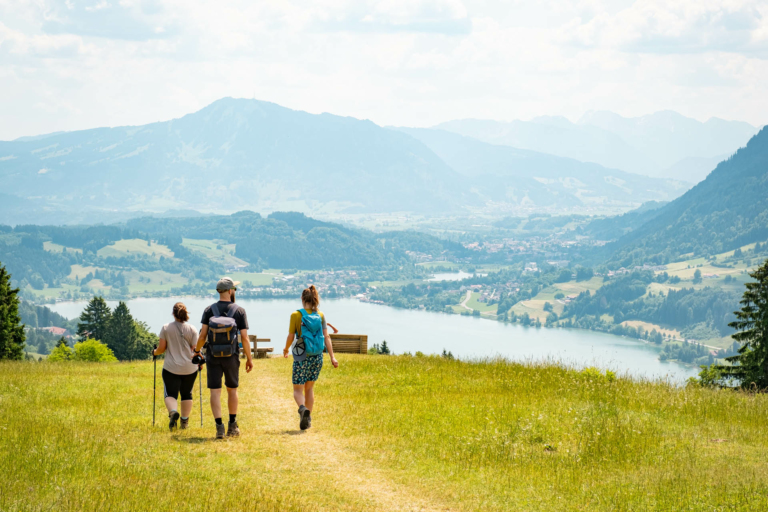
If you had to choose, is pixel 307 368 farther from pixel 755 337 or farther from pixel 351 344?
pixel 755 337

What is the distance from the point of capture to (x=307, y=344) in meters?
10.9

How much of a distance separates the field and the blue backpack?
1.34m

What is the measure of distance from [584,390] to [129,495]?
380 inches

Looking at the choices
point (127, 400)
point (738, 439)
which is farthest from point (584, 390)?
point (127, 400)

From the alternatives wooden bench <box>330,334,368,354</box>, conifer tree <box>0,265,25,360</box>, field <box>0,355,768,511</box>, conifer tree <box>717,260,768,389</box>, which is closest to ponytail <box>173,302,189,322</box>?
field <box>0,355,768,511</box>

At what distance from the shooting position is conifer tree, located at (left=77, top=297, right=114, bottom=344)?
68062 mm

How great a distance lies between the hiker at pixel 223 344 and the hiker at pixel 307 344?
87cm

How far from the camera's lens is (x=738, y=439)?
10.6 metres

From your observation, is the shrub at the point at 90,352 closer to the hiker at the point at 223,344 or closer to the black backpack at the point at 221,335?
the hiker at the point at 223,344

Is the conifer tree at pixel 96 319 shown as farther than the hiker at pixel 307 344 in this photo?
Yes

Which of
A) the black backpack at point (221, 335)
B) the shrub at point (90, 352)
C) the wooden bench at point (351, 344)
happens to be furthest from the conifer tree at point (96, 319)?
the black backpack at point (221, 335)

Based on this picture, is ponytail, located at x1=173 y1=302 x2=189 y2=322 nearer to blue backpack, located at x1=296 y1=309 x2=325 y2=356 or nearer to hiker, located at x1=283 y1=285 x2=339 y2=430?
hiker, located at x1=283 y1=285 x2=339 y2=430

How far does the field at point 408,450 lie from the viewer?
754cm

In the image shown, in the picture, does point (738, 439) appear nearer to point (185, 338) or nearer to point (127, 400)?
point (185, 338)
